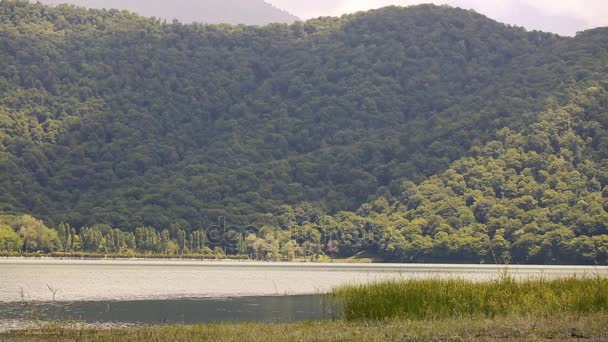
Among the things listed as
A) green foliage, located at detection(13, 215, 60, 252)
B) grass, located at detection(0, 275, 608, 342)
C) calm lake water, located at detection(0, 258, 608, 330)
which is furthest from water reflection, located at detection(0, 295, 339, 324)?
A: green foliage, located at detection(13, 215, 60, 252)

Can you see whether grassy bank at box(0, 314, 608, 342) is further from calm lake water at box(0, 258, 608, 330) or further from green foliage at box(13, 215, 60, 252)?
green foliage at box(13, 215, 60, 252)

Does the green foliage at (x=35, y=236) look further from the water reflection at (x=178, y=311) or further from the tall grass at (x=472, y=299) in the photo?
the tall grass at (x=472, y=299)

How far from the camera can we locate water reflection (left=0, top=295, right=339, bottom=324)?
49531 millimetres

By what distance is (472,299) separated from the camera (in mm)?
38719

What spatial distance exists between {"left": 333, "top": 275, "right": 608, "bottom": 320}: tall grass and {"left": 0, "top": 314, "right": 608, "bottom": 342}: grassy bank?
5.68 ft

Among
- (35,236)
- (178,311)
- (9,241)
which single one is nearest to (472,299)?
(178,311)

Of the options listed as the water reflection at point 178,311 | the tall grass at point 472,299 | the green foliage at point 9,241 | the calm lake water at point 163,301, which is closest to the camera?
the tall grass at point 472,299

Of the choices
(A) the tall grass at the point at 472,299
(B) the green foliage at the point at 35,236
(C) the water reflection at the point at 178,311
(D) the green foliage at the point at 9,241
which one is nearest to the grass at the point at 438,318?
(A) the tall grass at the point at 472,299

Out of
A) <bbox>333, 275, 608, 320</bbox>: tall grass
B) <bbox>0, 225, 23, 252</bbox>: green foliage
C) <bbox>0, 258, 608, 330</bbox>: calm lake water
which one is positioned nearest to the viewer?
<bbox>333, 275, 608, 320</bbox>: tall grass

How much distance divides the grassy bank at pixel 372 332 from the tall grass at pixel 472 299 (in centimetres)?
173

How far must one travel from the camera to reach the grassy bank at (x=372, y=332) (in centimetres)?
2942

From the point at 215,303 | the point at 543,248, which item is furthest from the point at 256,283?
the point at 543,248

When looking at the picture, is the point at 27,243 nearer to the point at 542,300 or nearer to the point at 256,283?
the point at 256,283

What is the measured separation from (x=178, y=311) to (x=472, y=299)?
23.4 meters
